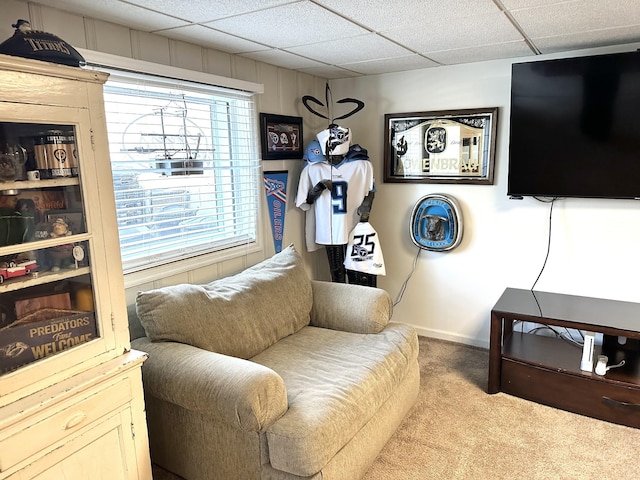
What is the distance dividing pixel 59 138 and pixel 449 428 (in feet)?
7.36

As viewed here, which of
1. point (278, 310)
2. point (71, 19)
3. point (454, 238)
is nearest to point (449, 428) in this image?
point (278, 310)

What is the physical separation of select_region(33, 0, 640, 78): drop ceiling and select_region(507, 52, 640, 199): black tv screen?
0.53ft

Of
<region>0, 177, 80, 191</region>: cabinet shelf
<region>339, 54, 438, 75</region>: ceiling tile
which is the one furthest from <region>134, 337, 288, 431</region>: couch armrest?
<region>339, 54, 438, 75</region>: ceiling tile

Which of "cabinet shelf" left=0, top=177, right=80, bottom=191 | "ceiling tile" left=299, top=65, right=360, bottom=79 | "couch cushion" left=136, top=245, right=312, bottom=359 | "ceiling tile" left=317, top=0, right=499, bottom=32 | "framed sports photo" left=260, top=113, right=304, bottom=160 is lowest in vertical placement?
"couch cushion" left=136, top=245, right=312, bottom=359

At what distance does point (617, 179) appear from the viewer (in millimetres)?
2709

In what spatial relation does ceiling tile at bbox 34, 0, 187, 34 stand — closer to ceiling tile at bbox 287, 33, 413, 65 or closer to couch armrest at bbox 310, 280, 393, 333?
ceiling tile at bbox 287, 33, 413, 65

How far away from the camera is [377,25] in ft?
7.30

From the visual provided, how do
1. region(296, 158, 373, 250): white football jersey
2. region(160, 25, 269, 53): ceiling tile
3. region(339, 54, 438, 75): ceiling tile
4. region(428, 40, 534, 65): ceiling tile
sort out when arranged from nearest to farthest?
region(160, 25, 269, 53): ceiling tile
region(428, 40, 534, 65): ceiling tile
region(339, 54, 438, 75): ceiling tile
region(296, 158, 373, 250): white football jersey

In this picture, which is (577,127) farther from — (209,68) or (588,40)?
(209,68)

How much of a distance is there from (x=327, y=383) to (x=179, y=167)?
1.42m

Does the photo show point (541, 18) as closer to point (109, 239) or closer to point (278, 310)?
point (278, 310)

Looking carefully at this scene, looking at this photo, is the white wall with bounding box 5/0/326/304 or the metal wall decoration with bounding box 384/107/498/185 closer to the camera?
the white wall with bounding box 5/0/326/304

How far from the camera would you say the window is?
2.33 meters

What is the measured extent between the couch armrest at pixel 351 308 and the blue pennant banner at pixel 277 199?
24.1 inches
